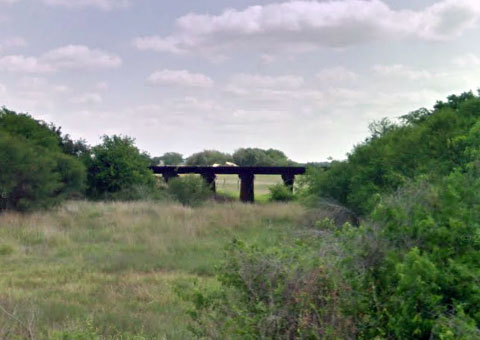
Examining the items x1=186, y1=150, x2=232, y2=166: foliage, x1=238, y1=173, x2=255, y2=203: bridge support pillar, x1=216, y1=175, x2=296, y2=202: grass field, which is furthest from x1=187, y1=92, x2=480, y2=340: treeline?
x1=186, y1=150, x2=232, y2=166: foliage

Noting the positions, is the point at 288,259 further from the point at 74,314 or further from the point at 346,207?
the point at 346,207

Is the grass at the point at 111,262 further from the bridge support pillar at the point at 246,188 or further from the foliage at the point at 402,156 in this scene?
the bridge support pillar at the point at 246,188

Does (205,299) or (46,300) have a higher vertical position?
(205,299)

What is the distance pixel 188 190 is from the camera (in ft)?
111

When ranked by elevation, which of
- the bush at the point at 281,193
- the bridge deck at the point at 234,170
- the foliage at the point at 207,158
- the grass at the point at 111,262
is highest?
the foliage at the point at 207,158

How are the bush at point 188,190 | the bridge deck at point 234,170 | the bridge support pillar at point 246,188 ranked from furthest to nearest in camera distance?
the bridge support pillar at point 246,188
the bridge deck at point 234,170
the bush at point 188,190

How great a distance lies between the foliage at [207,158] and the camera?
77.9 meters

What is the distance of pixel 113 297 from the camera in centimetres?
1017

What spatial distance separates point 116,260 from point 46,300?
4311 mm

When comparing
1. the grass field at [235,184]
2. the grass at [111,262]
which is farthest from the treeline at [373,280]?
the grass field at [235,184]

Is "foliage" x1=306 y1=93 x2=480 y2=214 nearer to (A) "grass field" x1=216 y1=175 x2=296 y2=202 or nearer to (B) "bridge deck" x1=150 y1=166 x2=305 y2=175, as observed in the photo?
(B) "bridge deck" x1=150 y1=166 x2=305 y2=175

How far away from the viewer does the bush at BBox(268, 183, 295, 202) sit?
36.5 meters

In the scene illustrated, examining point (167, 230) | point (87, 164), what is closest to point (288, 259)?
point (167, 230)

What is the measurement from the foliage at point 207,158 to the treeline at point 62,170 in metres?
40.2
